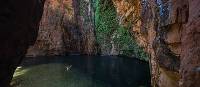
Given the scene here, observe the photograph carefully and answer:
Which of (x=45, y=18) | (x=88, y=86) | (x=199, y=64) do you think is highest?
(x=45, y=18)

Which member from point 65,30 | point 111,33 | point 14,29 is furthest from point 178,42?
point 65,30

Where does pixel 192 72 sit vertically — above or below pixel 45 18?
below

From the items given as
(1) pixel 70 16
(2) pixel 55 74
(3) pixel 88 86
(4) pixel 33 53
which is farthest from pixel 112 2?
(3) pixel 88 86

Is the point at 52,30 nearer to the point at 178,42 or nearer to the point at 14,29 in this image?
the point at 178,42

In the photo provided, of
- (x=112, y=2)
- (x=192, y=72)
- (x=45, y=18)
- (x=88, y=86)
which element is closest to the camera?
(x=192, y=72)

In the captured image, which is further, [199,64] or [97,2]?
[97,2]

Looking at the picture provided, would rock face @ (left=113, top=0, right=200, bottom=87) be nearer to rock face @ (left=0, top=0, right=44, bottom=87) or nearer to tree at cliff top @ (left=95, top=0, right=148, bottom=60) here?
rock face @ (left=0, top=0, right=44, bottom=87)

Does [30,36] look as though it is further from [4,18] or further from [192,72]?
[192,72]
